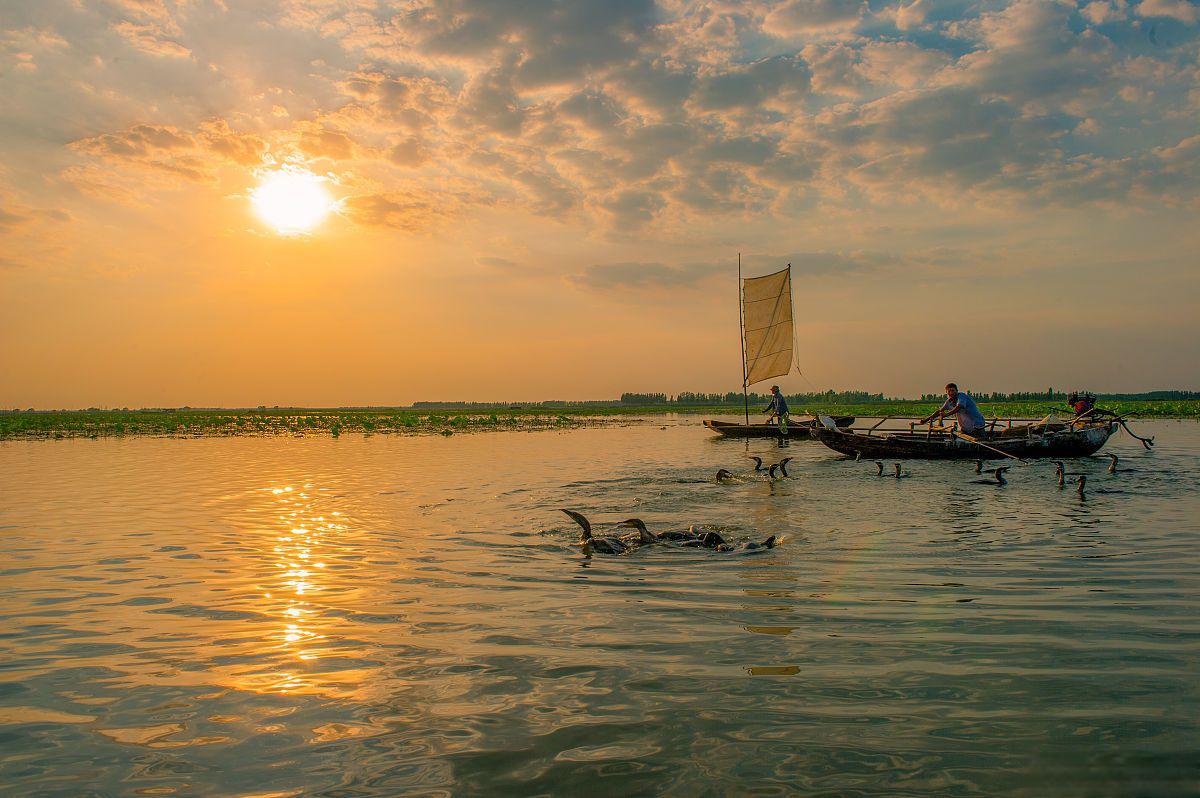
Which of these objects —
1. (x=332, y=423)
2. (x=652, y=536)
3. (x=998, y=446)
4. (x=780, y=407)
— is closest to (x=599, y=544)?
(x=652, y=536)

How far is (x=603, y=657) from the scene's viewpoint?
5.24 metres

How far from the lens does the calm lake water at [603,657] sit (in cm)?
354

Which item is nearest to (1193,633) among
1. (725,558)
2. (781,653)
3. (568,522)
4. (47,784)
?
(781,653)

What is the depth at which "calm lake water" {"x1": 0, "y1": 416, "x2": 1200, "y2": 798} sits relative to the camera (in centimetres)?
354

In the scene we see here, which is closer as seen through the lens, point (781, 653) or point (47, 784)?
point (47, 784)

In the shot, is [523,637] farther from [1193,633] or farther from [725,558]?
[1193,633]

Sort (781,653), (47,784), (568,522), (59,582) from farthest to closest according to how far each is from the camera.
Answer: (568,522), (59,582), (781,653), (47,784)

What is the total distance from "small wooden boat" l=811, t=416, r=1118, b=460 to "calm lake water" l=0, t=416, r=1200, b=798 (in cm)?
901

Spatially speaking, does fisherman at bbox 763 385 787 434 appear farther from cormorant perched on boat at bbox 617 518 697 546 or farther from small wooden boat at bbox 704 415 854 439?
cormorant perched on boat at bbox 617 518 697 546

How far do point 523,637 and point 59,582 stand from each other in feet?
19.2

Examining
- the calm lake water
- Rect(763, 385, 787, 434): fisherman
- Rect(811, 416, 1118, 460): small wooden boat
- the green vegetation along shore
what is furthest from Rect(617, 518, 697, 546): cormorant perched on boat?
the green vegetation along shore

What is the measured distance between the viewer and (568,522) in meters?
12.2

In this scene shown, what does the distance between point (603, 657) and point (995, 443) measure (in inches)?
797

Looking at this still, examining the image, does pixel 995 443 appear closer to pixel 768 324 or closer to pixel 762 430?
pixel 762 430
